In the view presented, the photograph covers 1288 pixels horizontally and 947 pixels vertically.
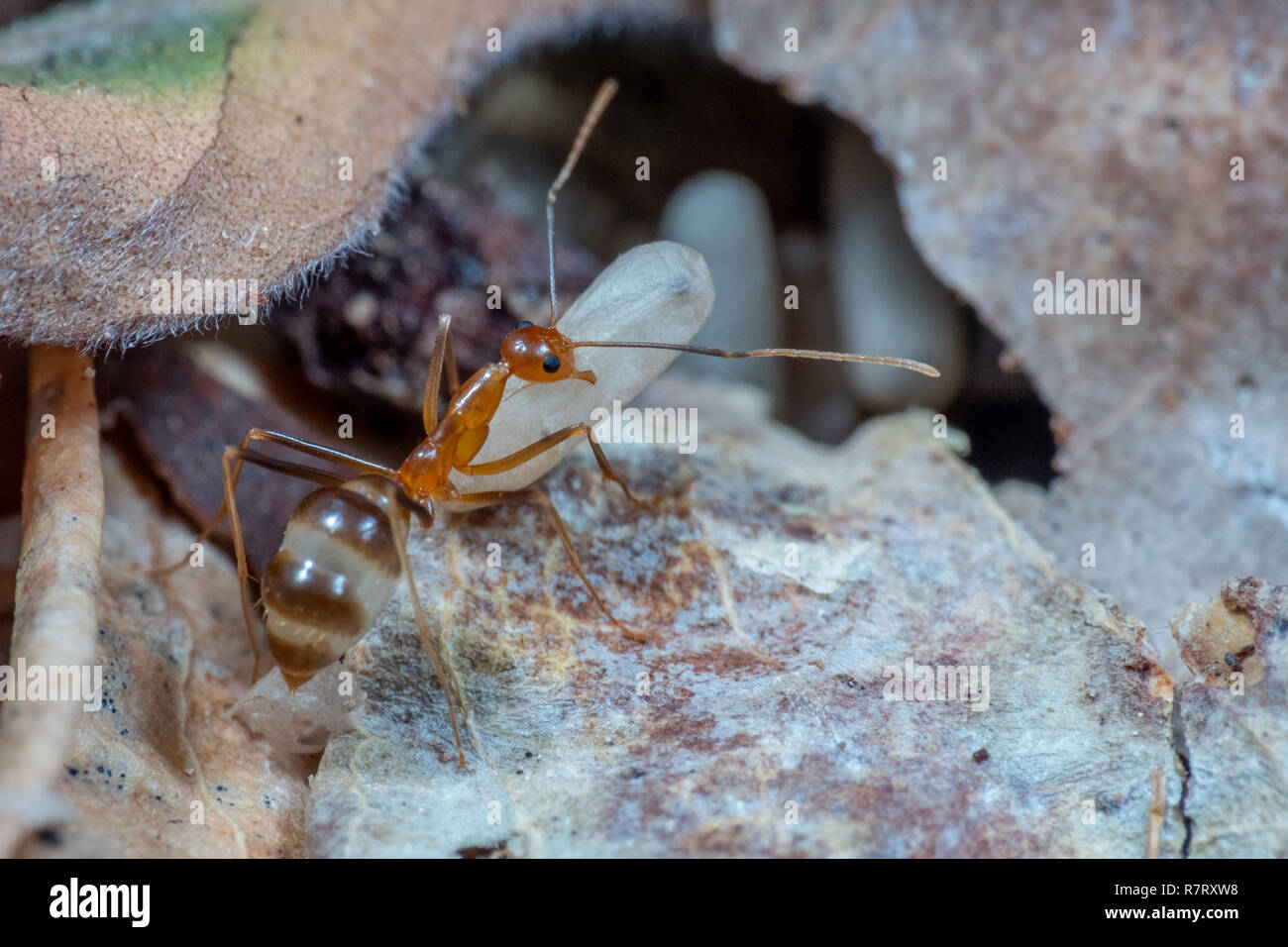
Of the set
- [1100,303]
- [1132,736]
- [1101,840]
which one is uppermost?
[1100,303]

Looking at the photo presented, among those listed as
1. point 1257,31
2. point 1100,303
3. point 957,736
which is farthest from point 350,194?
point 1257,31

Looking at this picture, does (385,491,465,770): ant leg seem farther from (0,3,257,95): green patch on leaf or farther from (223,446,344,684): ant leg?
(0,3,257,95): green patch on leaf

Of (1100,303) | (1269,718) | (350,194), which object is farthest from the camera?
(1100,303)

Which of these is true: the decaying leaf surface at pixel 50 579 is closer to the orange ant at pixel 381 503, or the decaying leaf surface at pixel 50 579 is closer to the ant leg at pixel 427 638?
the orange ant at pixel 381 503

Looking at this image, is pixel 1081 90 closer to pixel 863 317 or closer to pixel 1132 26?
pixel 1132 26

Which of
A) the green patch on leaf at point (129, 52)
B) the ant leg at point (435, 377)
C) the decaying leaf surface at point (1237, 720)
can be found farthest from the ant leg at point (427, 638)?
the decaying leaf surface at point (1237, 720)

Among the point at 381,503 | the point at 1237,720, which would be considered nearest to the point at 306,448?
the point at 381,503

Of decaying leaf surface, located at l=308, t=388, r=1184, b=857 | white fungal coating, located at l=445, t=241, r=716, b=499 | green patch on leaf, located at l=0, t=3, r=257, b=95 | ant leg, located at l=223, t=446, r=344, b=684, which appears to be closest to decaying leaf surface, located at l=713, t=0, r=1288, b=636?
decaying leaf surface, located at l=308, t=388, r=1184, b=857
